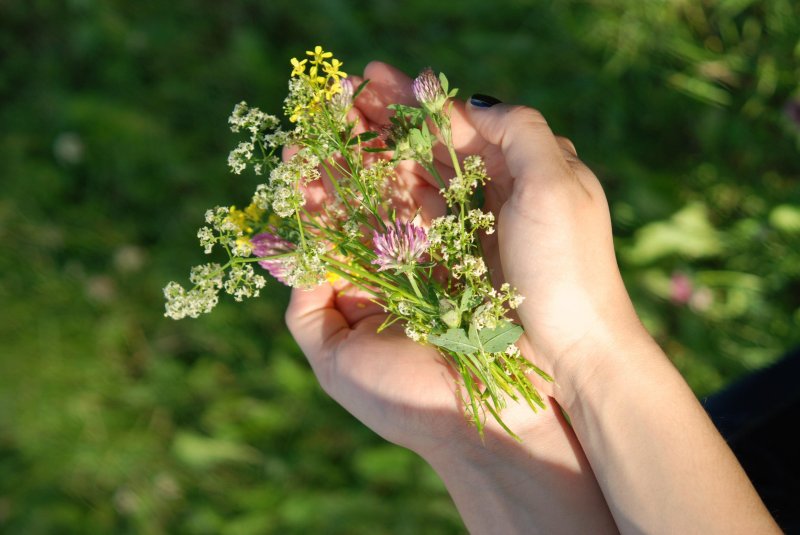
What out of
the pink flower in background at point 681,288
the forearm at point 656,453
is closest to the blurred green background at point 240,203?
the pink flower in background at point 681,288

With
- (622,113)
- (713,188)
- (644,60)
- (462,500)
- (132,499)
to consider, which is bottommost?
(132,499)

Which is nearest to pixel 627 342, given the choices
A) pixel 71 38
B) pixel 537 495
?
pixel 537 495

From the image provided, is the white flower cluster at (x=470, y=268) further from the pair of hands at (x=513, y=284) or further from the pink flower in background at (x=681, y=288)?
the pink flower in background at (x=681, y=288)

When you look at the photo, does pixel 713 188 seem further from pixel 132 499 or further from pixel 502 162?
pixel 132 499

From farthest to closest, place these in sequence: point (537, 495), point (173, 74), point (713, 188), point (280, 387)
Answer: point (173, 74)
point (280, 387)
point (713, 188)
point (537, 495)

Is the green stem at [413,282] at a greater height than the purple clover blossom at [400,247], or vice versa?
the purple clover blossom at [400,247]

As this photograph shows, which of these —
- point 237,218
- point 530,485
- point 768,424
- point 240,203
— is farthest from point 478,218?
point 240,203
